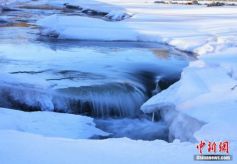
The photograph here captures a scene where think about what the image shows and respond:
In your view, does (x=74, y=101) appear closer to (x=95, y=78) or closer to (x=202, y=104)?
(x=95, y=78)

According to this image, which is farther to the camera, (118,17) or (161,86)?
(118,17)

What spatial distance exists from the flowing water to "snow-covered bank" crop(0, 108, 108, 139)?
24.0 inches

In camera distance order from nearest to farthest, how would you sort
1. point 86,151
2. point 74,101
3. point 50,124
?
point 86,151
point 50,124
point 74,101

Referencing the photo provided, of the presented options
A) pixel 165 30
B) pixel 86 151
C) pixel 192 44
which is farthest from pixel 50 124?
pixel 165 30

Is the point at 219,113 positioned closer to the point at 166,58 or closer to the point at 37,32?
the point at 166,58

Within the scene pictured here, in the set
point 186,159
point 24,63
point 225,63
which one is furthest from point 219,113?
point 24,63

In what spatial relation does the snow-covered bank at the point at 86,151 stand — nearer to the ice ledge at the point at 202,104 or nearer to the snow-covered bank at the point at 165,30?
the ice ledge at the point at 202,104

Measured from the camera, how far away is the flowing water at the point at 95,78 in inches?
272

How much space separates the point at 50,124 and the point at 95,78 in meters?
2.78

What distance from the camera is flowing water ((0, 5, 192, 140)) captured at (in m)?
6.90

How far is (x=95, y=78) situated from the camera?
8.18 metres

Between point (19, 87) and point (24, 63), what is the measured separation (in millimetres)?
2176

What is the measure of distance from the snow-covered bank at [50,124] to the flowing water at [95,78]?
0.61 m

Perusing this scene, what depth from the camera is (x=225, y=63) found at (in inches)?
291
